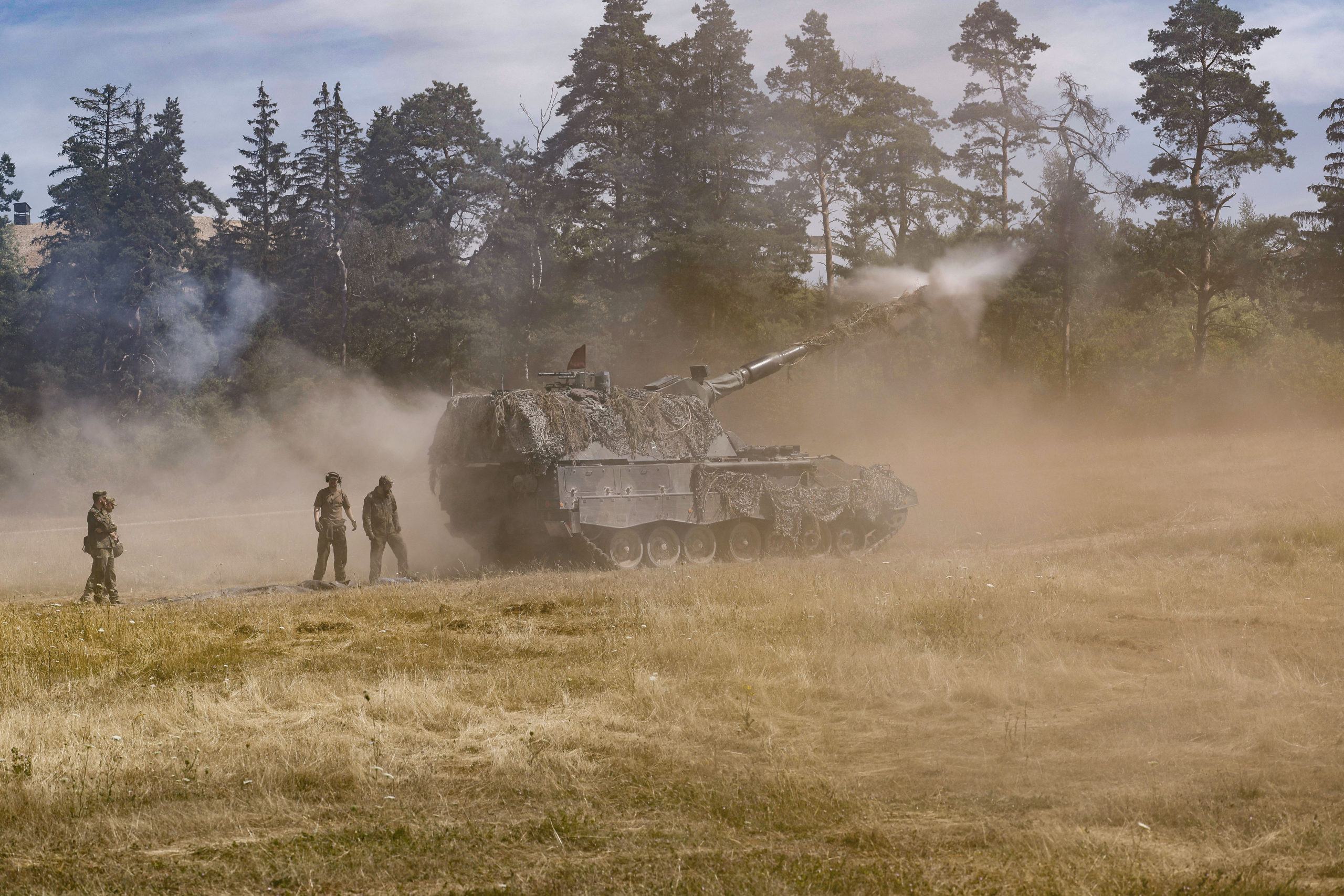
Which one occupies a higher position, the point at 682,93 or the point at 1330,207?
the point at 682,93

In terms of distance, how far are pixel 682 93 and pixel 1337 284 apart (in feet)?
78.4

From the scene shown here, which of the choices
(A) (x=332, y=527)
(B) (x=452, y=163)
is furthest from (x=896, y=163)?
(A) (x=332, y=527)

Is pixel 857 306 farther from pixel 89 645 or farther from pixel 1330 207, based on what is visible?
pixel 89 645

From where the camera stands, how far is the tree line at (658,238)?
35.1m

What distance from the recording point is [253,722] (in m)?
8.16

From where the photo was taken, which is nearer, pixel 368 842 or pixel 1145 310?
pixel 368 842

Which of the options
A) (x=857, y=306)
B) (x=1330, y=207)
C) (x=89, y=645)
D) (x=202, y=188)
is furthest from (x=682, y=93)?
(x=89, y=645)

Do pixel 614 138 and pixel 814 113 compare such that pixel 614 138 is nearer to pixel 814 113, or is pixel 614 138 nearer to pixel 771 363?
pixel 814 113

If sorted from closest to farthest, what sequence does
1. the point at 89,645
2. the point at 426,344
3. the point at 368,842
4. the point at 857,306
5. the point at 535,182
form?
the point at 368,842, the point at 89,645, the point at 857,306, the point at 426,344, the point at 535,182

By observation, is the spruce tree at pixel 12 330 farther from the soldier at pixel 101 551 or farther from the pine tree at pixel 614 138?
the soldier at pixel 101 551

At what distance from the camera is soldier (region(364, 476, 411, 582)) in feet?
55.4

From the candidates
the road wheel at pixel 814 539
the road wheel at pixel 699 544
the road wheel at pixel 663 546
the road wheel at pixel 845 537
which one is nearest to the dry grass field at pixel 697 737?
the road wheel at pixel 663 546

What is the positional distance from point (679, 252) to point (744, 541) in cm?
2138

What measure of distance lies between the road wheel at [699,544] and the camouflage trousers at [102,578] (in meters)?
8.39
